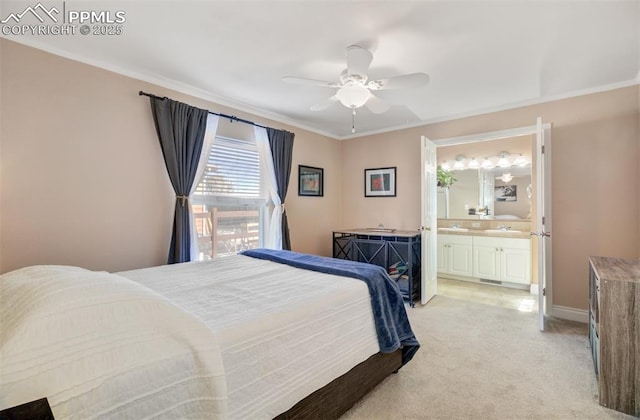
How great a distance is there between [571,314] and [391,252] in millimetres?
2092

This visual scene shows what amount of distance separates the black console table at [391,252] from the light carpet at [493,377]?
796mm

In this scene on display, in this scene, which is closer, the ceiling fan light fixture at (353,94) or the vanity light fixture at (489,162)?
the ceiling fan light fixture at (353,94)

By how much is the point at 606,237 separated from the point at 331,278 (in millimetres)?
3040

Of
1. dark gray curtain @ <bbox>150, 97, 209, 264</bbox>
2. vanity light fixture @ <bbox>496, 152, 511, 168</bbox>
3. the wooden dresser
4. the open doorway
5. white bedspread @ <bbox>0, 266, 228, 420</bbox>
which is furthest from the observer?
vanity light fixture @ <bbox>496, 152, 511, 168</bbox>

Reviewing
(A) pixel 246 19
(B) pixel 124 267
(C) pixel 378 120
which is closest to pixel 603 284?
(A) pixel 246 19

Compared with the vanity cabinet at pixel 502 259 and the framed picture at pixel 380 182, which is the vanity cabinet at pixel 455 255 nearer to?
the vanity cabinet at pixel 502 259

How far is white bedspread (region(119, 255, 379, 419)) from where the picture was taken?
120 centimetres

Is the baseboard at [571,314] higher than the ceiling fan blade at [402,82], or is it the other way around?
the ceiling fan blade at [402,82]

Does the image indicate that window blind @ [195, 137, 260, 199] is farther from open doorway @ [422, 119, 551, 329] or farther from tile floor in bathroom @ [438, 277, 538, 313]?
tile floor in bathroom @ [438, 277, 538, 313]

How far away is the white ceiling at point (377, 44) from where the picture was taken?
6.05 feet

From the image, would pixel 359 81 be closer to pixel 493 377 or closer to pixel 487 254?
pixel 493 377

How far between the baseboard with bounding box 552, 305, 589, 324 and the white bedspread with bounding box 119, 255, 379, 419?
106 inches

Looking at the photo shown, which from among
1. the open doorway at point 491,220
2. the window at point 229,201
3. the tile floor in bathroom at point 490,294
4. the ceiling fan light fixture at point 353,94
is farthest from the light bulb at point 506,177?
the window at point 229,201

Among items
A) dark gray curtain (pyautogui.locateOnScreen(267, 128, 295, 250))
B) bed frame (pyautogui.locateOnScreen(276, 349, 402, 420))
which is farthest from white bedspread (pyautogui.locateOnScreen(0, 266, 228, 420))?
dark gray curtain (pyautogui.locateOnScreen(267, 128, 295, 250))
